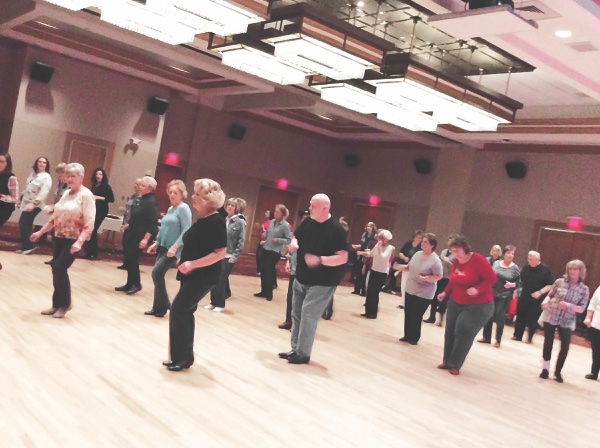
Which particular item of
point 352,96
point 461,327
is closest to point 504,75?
point 352,96

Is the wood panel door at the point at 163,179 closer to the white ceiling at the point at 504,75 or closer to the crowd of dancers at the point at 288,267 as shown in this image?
the white ceiling at the point at 504,75

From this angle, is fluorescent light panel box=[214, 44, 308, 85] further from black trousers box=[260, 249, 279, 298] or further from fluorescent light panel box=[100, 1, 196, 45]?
black trousers box=[260, 249, 279, 298]

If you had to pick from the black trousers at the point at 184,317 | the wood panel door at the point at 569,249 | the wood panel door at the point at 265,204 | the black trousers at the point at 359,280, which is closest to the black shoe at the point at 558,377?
the black trousers at the point at 184,317

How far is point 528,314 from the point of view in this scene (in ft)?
31.3

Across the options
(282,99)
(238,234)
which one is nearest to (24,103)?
(282,99)

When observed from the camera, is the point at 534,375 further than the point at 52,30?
No

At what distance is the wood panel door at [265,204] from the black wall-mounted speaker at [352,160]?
1.81 m

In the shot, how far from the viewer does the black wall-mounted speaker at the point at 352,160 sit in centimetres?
1794

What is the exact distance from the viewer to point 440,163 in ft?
50.9

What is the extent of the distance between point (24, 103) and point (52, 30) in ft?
5.63

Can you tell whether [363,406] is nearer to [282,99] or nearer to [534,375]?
[534,375]

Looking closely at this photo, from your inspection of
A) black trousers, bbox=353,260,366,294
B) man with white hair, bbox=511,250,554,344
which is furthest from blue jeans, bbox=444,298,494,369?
black trousers, bbox=353,260,366,294

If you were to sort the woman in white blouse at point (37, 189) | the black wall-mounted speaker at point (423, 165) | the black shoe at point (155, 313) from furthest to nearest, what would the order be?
1. the black wall-mounted speaker at point (423, 165)
2. the woman in white blouse at point (37, 189)
3. the black shoe at point (155, 313)

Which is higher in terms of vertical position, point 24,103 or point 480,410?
point 24,103
